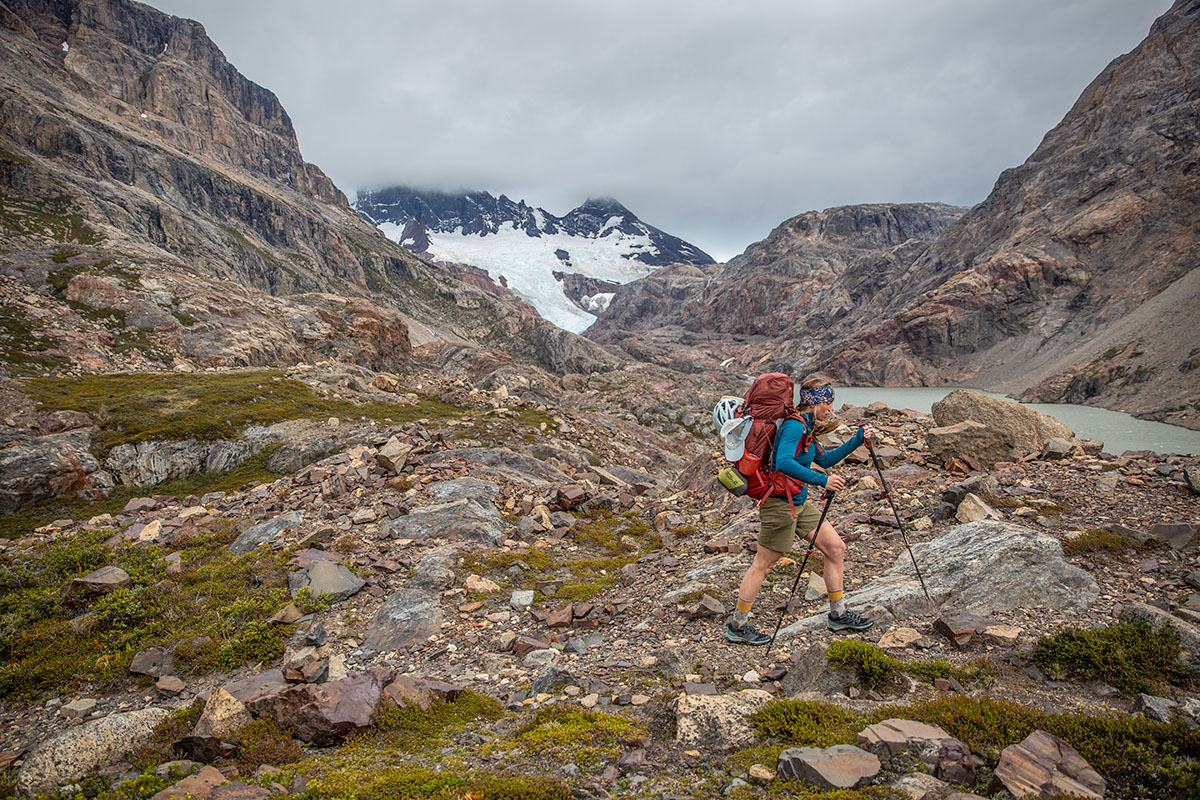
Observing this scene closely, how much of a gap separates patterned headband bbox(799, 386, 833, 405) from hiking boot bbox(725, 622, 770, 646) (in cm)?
360

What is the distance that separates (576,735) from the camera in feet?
18.9

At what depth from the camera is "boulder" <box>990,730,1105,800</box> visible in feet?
13.2

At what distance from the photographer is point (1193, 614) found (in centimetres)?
635

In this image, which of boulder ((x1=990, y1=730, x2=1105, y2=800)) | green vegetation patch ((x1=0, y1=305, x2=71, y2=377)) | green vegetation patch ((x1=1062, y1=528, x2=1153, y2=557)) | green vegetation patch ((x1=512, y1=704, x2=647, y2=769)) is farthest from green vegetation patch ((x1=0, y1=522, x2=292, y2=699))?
green vegetation patch ((x1=0, y1=305, x2=71, y2=377))

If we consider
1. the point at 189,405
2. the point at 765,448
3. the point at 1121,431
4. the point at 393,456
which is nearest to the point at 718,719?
the point at 765,448

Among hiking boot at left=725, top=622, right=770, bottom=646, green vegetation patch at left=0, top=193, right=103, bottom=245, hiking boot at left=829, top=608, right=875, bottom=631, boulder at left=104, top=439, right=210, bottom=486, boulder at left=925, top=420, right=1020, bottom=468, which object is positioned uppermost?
green vegetation patch at left=0, top=193, right=103, bottom=245

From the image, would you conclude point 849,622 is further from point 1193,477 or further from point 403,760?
point 1193,477

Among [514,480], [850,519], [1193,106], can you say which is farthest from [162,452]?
[1193,106]

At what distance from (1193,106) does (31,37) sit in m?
301

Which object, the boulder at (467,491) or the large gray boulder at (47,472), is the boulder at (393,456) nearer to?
the boulder at (467,491)

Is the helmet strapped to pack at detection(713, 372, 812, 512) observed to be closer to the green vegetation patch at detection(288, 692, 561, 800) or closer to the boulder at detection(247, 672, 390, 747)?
the green vegetation patch at detection(288, 692, 561, 800)

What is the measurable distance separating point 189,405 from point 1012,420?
37.9 meters

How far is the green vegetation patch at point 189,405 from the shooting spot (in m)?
25.1

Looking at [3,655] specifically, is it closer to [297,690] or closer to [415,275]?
[297,690]
